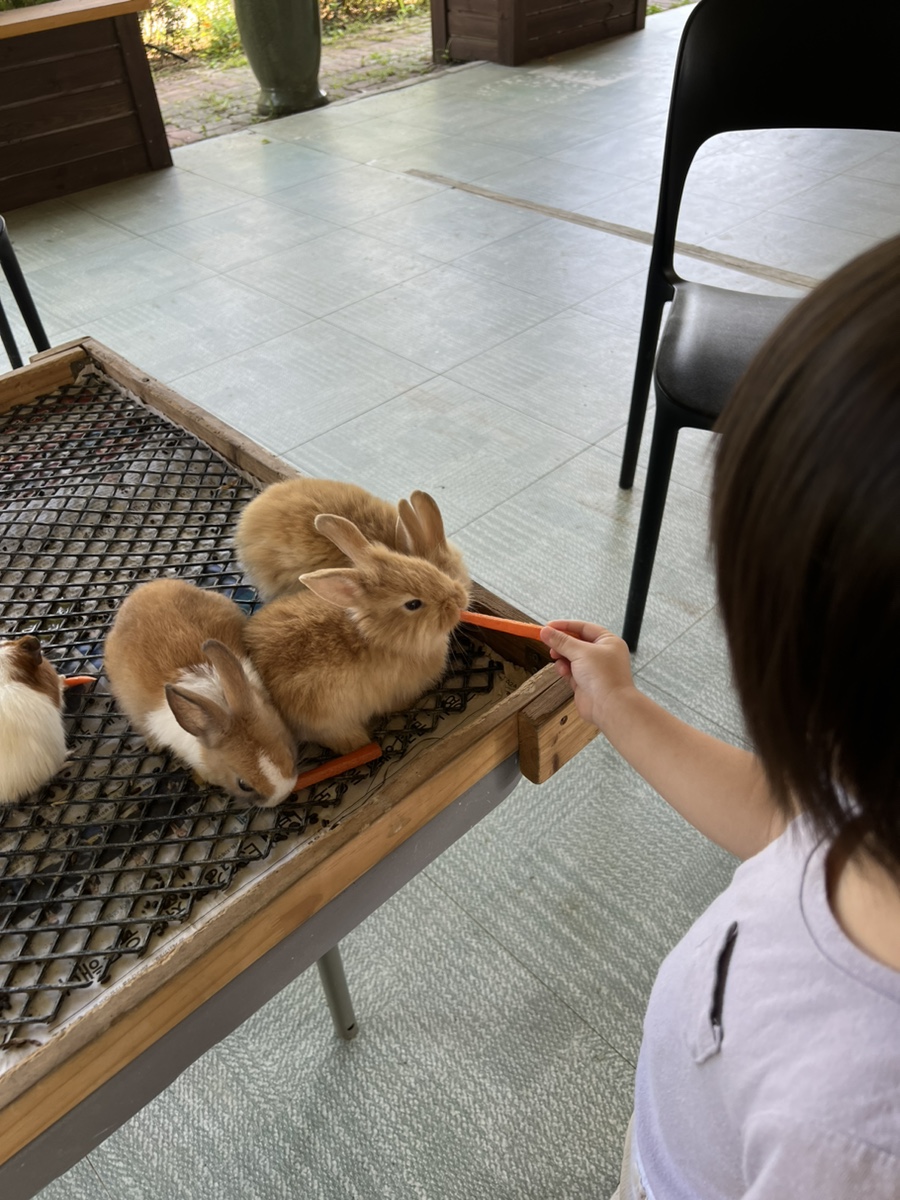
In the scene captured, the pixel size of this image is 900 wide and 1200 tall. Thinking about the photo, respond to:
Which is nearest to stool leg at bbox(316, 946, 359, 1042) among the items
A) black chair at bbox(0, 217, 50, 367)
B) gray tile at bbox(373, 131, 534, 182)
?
black chair at bbox(0, 217, 50, 367)

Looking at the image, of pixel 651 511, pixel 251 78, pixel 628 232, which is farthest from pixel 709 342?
pixel 251 78

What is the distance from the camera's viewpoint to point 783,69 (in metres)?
1.42

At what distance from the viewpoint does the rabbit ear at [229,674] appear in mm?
759

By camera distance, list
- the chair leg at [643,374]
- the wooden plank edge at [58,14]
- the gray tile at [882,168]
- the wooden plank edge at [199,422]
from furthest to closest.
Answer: the gray tile at [882,168] < the wooden plank edge at [58,14] < the chair leg at [643,374] < the wooden plank edge at [199,422]

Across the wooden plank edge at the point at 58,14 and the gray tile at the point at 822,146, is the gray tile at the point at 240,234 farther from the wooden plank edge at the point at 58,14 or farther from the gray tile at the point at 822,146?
the gray tile at the point at 822,146

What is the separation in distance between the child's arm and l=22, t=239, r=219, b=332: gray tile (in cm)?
265

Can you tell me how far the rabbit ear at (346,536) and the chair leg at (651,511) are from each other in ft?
2.32

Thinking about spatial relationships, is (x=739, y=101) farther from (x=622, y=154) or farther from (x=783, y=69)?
(x=622, y=154)

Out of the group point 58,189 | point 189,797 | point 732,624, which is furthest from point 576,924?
point 58,189

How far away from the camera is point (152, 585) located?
→ 94 cm

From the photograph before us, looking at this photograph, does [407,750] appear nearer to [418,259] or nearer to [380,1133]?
[380,1133]

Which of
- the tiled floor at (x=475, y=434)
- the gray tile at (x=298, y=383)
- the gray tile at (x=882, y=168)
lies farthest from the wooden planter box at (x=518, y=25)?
the gray tile at (x=298, y=383)

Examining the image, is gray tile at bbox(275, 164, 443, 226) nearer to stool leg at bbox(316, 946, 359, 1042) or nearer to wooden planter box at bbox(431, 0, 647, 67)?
wooden planter box at bbox(431, 0, 647, 67)

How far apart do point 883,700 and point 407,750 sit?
1.79ft
